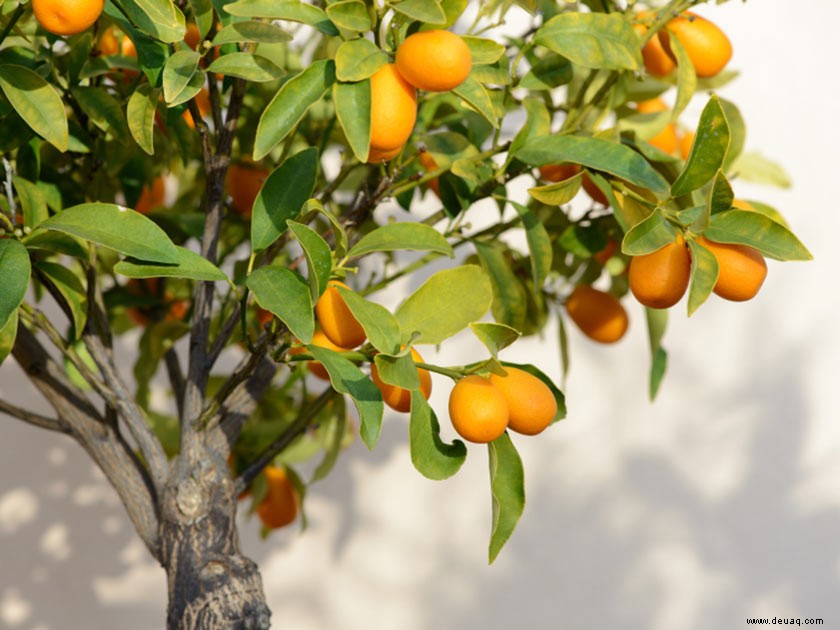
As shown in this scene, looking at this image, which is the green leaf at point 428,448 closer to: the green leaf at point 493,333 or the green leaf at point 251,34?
the green leaf at point 493,333

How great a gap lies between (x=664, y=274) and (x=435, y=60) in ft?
0.64

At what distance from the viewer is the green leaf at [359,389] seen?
62 centimetres

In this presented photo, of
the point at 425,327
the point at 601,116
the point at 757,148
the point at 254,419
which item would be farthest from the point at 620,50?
the point at 757,148

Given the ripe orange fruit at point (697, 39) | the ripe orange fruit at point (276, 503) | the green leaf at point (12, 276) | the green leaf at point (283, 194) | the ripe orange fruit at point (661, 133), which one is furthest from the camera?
the ripe orange fruit at point (276, 503)

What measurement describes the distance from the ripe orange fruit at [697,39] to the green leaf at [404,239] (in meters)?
0.29

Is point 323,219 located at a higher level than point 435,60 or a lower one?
higher

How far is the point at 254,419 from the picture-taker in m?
1.17

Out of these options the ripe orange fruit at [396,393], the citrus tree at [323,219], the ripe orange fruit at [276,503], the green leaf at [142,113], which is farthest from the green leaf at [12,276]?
the ripe orange fruit at [276,503]

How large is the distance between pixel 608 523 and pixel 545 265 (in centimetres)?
96

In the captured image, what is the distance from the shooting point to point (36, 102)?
2.28 feet

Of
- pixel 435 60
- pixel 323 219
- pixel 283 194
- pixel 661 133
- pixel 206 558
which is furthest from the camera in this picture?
pixel 323 219

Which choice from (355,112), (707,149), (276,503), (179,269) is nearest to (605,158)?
(707,149)

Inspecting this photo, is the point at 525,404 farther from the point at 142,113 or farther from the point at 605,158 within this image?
the point at 142,113

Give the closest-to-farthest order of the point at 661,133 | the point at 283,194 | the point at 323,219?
the point at 283,194
the point at 661,133
the point at 323,219
